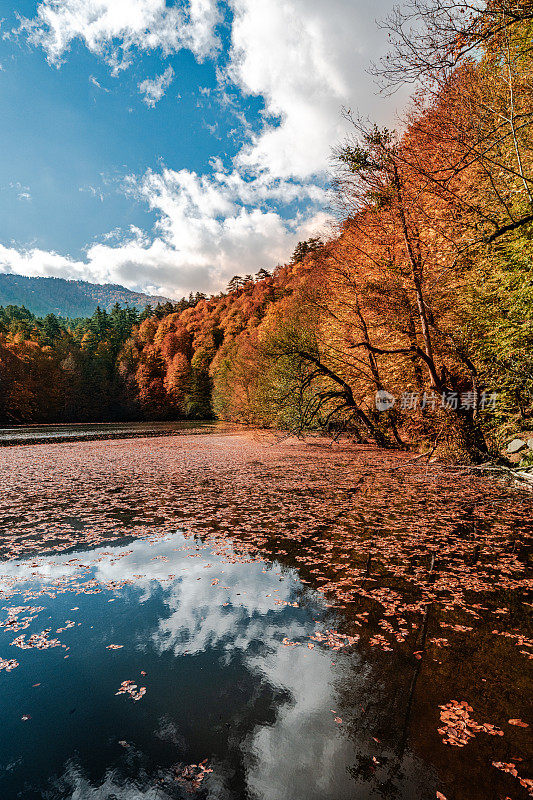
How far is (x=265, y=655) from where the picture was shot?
376 centimetres

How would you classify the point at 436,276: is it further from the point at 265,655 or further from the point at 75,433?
the point at 75,433

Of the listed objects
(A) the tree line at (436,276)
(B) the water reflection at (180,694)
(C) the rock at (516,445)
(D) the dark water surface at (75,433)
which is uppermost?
(A) the tree line at (436,276)

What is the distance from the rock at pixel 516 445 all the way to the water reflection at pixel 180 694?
31.4 feet

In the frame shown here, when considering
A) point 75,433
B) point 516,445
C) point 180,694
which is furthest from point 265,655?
point 75,433

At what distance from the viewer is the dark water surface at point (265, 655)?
2.50 meters

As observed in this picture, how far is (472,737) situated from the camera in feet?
8.86

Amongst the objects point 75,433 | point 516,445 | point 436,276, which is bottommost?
point 75,433

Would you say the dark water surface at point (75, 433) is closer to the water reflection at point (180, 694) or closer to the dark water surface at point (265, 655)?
the dark water surface at point (265, 655)

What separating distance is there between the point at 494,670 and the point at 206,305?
8717 cm

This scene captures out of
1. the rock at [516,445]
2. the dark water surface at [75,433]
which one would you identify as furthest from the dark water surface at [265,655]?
the dark water surface at [75,433]

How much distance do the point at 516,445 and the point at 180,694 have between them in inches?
472

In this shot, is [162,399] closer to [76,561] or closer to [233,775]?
[76,561]

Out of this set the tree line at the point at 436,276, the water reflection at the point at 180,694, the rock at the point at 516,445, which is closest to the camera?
the water reflection at the point at 180,694

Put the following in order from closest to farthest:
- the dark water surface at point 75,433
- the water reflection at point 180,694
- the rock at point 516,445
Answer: the water reflection at point 180,694, the rock at point 516,445, the dark water surface at point 75,433
